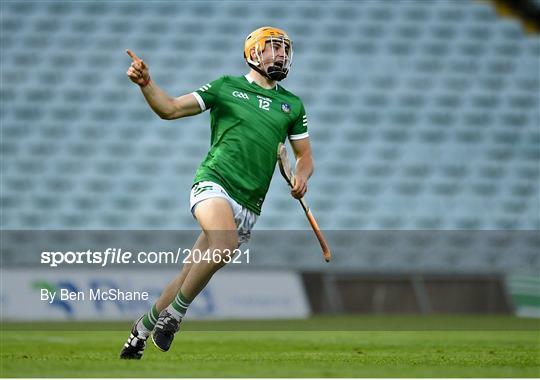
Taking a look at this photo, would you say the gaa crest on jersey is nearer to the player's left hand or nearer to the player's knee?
the player's left hand

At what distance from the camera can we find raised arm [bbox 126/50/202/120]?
4805 mm

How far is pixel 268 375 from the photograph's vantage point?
4402 millimetres

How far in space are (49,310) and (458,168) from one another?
9407 millimetres

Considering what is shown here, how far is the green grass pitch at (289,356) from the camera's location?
4621 mm

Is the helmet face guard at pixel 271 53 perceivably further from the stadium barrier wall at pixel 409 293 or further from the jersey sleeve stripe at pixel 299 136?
the stadium barrier wall at pixel 409 293

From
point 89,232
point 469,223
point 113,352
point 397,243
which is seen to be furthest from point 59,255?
point 113,352

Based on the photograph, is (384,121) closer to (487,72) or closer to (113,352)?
(487,72)

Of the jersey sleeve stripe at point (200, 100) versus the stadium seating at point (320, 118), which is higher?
the stadium seating at point (320, 118)

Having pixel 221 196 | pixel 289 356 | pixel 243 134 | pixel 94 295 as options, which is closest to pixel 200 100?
pixel 243 134

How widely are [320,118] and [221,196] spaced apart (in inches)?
600

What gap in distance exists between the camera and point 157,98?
197 inches

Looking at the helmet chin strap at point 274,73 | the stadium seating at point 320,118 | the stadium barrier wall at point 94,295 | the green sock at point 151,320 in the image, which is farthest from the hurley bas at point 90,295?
the helmet chin strap at point 274,73

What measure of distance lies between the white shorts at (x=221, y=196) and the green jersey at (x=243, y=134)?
3 centimetres

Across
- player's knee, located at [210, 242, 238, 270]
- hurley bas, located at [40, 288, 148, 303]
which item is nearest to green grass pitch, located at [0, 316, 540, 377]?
player's knee, located at [210, 242, 238, 270]
